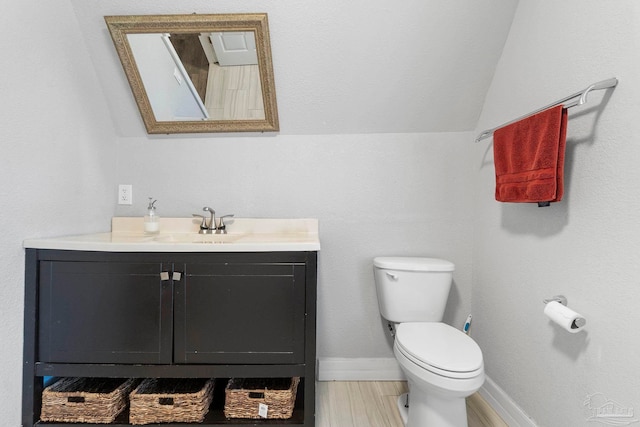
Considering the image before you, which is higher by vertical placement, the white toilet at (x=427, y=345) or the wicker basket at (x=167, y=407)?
the white toilet at (x=427, y=345)

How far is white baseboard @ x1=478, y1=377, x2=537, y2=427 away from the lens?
4.27 ft

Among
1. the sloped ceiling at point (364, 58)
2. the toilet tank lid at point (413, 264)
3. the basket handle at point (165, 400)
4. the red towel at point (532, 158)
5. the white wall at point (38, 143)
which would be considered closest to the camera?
the red towel at point (532, 158)

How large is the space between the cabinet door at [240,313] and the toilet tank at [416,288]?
0.53m

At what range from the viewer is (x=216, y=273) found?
1246 mm

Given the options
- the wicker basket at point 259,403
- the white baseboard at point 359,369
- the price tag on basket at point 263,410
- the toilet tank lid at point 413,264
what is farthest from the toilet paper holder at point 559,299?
the price tag on basket at point 263,410

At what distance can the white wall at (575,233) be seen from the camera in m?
0.89

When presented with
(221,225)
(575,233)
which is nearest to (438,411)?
(575,233)

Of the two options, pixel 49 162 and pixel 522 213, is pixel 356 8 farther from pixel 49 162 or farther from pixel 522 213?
pixel 49 162

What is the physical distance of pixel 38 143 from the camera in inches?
50.4

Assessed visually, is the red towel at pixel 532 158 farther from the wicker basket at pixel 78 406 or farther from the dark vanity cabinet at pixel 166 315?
the wicker basket at pixel 78 406

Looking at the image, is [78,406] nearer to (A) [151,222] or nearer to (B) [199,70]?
(A) [151,222]

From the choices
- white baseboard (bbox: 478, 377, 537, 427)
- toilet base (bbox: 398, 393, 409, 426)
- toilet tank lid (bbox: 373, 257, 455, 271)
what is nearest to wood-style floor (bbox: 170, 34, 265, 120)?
toilet tank lid (bbox: 373, 257, 455, 271)

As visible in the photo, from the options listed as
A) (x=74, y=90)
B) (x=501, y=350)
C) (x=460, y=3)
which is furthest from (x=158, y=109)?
(x=501, y=350)

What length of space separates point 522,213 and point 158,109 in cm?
187
